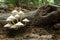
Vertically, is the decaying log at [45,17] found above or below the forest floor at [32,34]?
above

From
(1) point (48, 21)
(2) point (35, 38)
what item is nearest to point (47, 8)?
(1) point (48, 21)

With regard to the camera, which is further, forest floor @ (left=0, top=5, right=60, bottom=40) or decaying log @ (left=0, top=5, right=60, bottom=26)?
decaying log @ (left=0, top=5, right=60, bottom=26)

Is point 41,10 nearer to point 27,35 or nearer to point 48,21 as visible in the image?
point 48,21

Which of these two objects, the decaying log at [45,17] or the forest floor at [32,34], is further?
the decaying log at [45,17]

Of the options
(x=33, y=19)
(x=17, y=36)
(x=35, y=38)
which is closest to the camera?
(x=35, y=38)

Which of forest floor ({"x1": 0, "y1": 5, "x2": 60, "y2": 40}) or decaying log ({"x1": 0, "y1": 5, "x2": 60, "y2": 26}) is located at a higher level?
decaying log ({"x1": 0, "y1": 5, "x2": 60, "y2": 26})

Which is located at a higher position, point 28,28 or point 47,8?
point 47,8

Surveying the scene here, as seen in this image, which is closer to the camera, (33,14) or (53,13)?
(53,13)

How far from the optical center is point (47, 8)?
4453 millimetres

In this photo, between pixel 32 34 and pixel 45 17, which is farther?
pixel 45 17

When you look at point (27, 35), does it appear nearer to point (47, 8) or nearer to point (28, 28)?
point (28, 28)

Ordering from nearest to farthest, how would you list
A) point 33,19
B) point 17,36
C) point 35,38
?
point 35,38, point 17,36, point 33,19

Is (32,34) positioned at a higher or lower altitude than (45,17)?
lower

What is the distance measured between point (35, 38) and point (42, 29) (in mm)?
479
